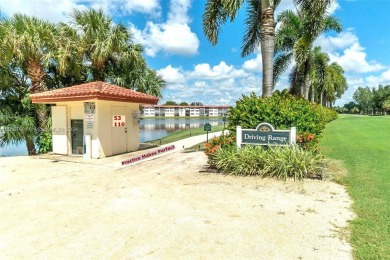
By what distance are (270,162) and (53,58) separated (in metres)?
12.0

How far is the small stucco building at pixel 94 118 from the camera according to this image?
Answer: 36.5ft

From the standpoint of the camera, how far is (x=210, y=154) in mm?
8711

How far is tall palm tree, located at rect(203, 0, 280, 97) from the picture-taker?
9.85 metres

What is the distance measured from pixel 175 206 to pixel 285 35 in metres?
21.5

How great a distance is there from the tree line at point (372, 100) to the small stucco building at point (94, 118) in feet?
310

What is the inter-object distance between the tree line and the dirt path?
96822 mm

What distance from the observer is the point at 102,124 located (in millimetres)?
11367

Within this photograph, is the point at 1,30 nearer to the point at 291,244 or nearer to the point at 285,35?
the point at 291,244

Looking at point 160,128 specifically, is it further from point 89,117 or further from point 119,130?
point 89,117

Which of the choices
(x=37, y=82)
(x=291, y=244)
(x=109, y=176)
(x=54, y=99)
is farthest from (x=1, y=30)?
(x=291, y=244)

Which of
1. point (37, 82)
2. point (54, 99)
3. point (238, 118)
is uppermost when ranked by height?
point (37, 82)

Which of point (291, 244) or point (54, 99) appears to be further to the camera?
point (54, 99)

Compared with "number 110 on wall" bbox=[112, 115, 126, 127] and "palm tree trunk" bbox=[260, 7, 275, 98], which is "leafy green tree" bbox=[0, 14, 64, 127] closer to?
"number 110 on wall" bbox=[112, 115, 126, 127]

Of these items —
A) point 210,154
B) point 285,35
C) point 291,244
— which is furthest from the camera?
point 285,35
